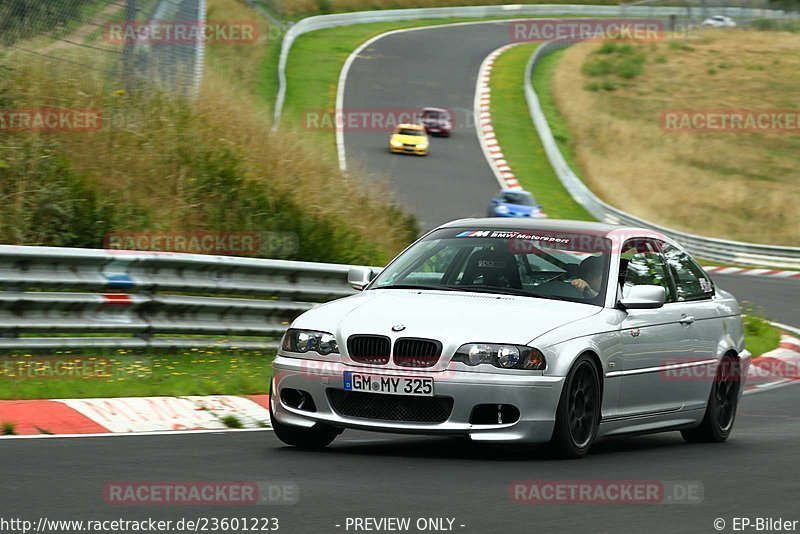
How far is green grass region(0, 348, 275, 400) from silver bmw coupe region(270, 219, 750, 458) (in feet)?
6.91

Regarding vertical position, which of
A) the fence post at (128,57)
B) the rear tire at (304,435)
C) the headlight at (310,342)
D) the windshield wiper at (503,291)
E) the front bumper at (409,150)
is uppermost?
the fence post at (128,57)

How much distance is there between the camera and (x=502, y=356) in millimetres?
7551

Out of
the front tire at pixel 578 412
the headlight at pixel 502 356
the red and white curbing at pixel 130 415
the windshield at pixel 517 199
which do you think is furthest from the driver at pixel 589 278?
the windshield at pixel 517 199

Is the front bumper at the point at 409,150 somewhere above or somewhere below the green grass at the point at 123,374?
below

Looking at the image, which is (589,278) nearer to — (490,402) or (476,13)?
(490,402)

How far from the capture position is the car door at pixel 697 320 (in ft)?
30.8

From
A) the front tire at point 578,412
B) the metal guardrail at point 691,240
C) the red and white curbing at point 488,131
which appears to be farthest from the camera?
the red and white curbing at point 488,131

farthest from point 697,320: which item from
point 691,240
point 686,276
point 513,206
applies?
point 691,240

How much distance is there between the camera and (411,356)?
24.9 feet

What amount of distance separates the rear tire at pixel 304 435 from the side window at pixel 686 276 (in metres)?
2.80

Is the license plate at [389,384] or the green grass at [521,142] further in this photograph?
the green grass at [521,142]

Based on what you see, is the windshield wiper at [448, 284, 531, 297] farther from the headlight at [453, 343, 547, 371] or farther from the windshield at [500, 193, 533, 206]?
the windshield at [500, 193, 533, 206]

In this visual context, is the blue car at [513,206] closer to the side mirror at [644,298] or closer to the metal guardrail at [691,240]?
the metal guardrail at [691,240]

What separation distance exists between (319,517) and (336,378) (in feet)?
6.64
